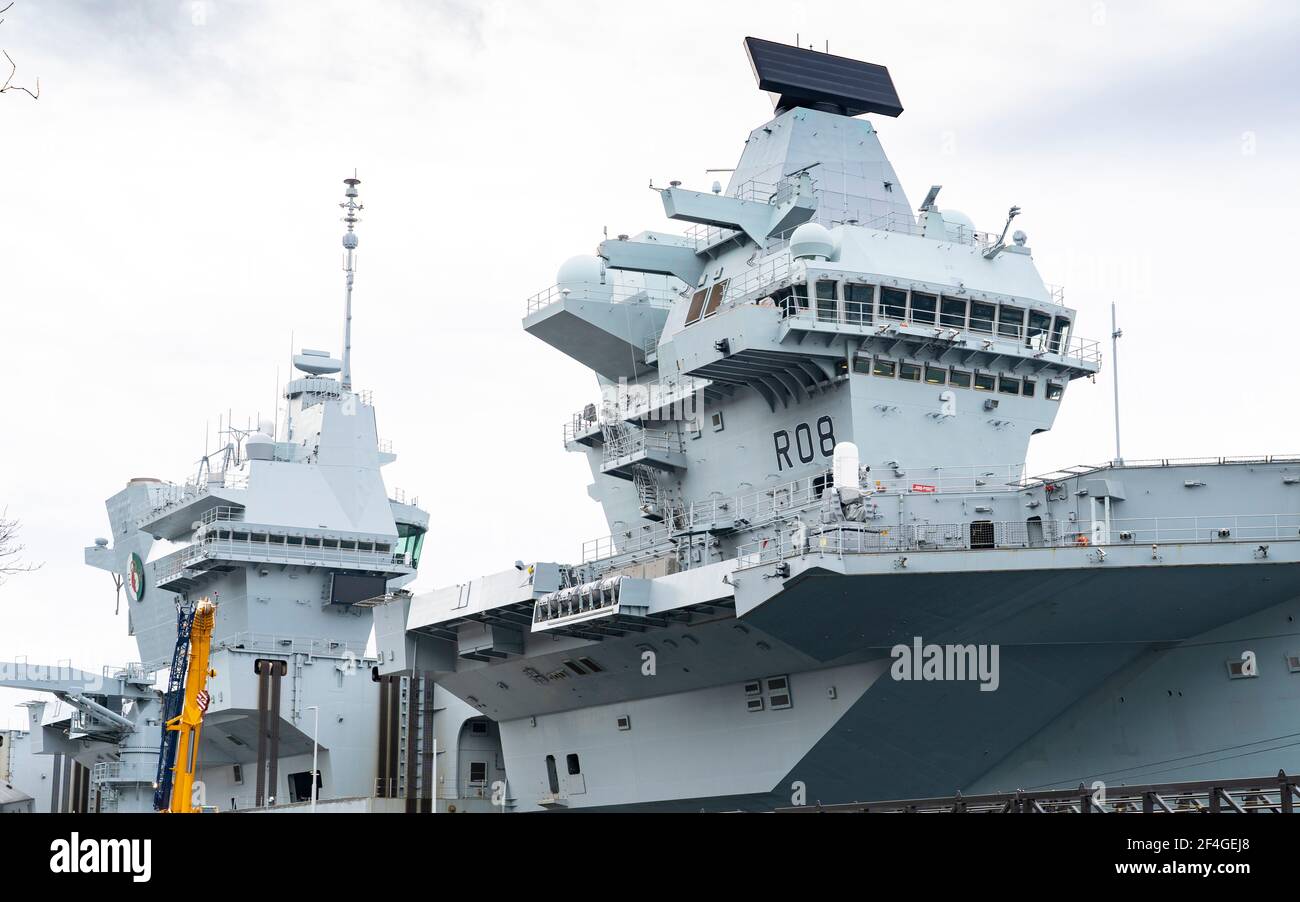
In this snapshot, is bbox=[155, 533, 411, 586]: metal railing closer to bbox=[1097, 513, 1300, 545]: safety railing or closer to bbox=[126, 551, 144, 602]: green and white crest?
bbox=[126, 551, 144, 602]: green and white crest

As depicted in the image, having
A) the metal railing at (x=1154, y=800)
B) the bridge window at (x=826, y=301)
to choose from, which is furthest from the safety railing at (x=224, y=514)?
the metal railing at (x=1154, y=800)

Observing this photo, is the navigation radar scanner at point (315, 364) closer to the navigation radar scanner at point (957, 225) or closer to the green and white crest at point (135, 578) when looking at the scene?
the green and white crest at point (135, 578)

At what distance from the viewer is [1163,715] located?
22906 millimetres

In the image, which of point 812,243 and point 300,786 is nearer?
point 812,243

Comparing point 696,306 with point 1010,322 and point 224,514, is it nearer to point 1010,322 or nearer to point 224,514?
point 1010,322

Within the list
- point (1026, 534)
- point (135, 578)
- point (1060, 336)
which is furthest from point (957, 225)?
point (135, 578)

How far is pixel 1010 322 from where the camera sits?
28562 millimetres

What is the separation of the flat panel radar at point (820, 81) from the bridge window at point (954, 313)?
6687 millimetres

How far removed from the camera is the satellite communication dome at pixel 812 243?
26.9 meters

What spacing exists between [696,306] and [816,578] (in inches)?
382

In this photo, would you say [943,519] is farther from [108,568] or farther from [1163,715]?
[108,568]

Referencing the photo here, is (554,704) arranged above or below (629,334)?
below
